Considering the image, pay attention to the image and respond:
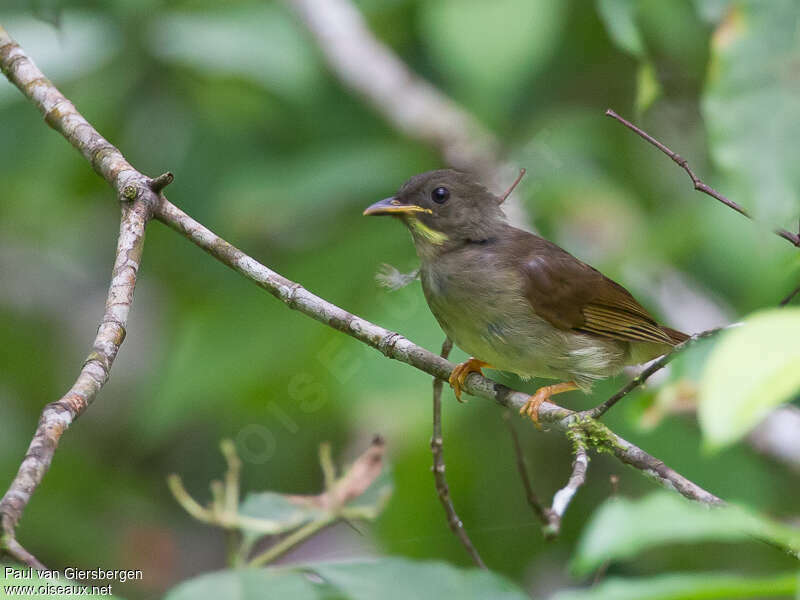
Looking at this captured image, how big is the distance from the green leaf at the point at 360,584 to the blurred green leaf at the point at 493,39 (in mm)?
2869

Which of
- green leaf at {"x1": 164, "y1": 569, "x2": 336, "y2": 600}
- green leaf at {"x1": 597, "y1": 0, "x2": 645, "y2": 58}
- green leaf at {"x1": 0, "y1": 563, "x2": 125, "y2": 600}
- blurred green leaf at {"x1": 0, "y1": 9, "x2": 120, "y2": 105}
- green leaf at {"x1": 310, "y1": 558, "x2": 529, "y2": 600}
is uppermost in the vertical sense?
blurred green leaf at {"x1": 0, "y1": 9, "x2": 120, "y2": 105}

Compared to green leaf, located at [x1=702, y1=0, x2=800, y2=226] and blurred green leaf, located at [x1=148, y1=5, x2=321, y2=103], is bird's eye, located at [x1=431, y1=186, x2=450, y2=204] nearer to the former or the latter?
blurred green leaf, located at [x1=148, y1=5, x2=321, y2=103]

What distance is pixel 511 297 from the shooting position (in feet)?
12.8

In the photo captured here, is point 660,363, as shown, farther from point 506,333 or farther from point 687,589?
point 506,333

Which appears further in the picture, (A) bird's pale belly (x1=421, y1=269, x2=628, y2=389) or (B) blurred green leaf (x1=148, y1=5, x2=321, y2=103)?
(B) blurred green leaf (x1=148, y1=5, x2=321, y2=103)

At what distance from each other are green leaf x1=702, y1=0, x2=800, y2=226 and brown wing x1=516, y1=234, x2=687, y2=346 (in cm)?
163

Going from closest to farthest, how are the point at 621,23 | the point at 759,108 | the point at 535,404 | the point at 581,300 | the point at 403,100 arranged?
the point at 759,108 < the point at 621,23 < the point at 535,404 < the point at 581,300 < the point at 403,100

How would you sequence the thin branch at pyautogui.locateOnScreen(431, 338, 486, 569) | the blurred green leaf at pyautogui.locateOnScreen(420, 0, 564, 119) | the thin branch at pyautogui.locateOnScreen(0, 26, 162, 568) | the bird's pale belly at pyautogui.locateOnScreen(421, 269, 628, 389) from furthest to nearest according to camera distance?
the blurred green leaf at pyautogui.locateOnScreen(420, 0, 564, 119)
the bird's pale belly at pyautogui.locateOnScreen(421, 269, 628, 389)
the thin branch at pyautogui.locateOnScreen(431, 338, 486, 569)
the thin branch at pyautogui.locateOnScreen(0, 26, 162, 568)

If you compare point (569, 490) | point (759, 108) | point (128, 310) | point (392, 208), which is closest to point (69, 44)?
point (392, 208)

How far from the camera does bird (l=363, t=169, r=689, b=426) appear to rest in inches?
150

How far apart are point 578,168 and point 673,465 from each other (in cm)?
154

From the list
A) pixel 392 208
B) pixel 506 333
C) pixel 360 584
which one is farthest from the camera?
pixel 392 208

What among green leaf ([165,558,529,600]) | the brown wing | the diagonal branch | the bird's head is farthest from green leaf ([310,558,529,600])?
the diagonal branch

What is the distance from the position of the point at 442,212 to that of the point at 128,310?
203 cm
